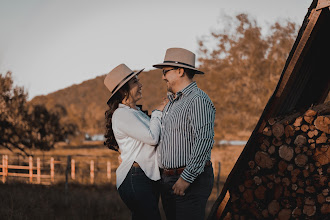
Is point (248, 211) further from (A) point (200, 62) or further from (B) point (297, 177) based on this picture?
(A) point (200, 62)

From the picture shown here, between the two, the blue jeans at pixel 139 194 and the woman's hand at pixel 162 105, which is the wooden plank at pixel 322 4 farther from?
the blue jeans at pixel 139 194

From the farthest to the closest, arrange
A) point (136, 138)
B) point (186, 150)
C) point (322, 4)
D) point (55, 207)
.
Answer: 1. point (55, 207)
2. point (322, 4)
3. point (136, 138)
4. point (186, 150)

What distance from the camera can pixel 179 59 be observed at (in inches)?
145

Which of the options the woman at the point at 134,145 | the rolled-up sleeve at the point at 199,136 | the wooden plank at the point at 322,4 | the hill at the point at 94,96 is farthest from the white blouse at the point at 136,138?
the hill at the point at 94,96

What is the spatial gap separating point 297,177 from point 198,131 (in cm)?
149

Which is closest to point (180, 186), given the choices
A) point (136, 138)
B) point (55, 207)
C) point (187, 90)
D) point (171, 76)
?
point (136, 138)

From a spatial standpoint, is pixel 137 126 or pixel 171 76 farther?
pixel 171 76

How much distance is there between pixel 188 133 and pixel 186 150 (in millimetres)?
140

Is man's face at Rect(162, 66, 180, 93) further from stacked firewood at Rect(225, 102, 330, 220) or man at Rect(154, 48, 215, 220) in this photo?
stacked firewood at Rect(225, 102, 330, 220)

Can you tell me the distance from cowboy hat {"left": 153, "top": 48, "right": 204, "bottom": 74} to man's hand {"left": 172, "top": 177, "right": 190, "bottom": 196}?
0.98 m

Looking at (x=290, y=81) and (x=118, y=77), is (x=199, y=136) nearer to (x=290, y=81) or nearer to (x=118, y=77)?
(x=118, y=77)

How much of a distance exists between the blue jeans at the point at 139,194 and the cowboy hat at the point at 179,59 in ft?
3.09

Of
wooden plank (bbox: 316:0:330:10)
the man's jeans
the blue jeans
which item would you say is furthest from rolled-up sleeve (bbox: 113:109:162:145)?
wooden plank (bbox: 316:0:330:10)

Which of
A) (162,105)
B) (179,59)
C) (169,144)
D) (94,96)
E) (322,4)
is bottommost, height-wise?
(169,144)
